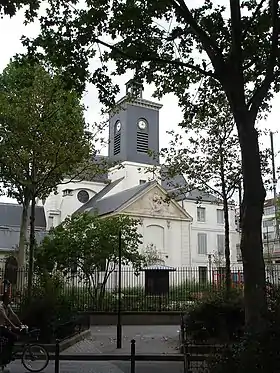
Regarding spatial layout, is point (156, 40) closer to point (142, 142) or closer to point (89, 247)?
point (89, 247)

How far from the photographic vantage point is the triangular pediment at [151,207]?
44.8 m

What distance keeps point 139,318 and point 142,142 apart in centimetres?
4054

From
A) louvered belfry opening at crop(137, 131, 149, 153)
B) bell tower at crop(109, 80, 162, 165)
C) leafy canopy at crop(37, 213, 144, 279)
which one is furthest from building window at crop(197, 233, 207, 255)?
leafy canopy at crop(37, 213, 144, 279)

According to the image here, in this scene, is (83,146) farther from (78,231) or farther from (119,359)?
(119,359)

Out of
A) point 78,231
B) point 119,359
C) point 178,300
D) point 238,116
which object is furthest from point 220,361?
point 78,231

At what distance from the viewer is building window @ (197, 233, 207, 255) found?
5303 cm

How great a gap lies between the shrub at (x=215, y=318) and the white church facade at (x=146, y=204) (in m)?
26.9

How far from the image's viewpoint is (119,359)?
42.3 ft

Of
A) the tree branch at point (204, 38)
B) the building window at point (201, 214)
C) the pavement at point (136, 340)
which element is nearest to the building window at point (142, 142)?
the building window at point (201, 214)

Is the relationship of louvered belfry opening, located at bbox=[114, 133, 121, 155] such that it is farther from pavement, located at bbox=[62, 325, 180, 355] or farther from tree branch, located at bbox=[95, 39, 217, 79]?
tree branch, located at bbox=[95, 39, 217, 79]

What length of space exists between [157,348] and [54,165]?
7983mm

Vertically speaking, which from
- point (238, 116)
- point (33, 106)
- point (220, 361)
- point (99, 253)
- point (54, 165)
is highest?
point (33, 106)

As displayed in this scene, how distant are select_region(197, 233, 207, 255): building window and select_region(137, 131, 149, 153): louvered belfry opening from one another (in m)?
13.0

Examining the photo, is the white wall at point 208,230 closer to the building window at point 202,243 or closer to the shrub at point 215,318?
the building window at point 202,243
